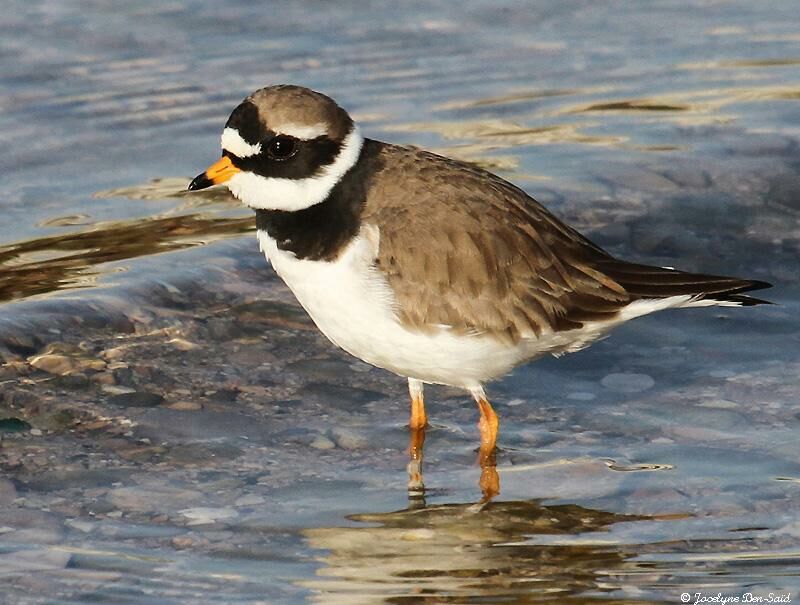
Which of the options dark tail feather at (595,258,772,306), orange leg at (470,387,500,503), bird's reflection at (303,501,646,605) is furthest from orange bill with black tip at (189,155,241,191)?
dark tail feather at (595,258,772,306)

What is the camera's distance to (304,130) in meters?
6.70

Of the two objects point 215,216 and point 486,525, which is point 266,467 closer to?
point 486,525

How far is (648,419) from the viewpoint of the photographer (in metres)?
7.37

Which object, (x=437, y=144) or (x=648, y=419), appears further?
(x=437, y=144)

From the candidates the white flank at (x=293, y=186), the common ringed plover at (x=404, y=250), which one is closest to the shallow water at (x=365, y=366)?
the common ringed plover at (x=404, y=250)

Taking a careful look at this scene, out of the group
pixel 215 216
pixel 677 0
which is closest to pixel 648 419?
pixel 215 216

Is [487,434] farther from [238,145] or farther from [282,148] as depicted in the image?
[238,145]

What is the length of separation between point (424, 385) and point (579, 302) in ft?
4.23

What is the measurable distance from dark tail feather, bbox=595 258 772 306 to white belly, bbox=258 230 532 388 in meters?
0.67

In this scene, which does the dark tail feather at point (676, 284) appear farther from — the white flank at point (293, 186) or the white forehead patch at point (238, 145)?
the white forehead patch at point (238, 145)

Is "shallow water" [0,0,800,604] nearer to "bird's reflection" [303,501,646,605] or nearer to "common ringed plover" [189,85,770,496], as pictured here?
"bird's reflection" [303,501,646,605]

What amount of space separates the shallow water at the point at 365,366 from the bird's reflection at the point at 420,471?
62 millimetres

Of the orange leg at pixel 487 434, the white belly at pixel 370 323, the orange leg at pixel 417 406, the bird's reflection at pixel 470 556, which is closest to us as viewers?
the bird's reflection at pixel 470 556

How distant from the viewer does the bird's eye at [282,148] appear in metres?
6.67
